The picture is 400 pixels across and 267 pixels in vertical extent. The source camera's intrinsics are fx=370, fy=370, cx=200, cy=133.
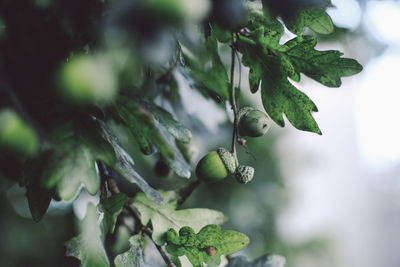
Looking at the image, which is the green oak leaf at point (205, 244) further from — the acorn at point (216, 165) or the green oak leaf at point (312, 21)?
the green oak leaf at point (312, 21)

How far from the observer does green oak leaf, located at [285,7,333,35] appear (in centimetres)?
78

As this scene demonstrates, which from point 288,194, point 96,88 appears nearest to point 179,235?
point 96,88

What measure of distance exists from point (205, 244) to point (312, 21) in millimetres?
535

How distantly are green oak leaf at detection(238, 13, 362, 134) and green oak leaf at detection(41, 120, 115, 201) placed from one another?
371 mm

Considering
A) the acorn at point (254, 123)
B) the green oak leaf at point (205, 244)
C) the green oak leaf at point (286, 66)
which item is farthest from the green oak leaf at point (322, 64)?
the green oak leaf at point (205, 244)

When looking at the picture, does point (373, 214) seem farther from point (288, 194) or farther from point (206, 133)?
point (206, 133)

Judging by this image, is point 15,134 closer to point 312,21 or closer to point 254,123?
point 254,123

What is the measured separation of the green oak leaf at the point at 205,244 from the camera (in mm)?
792

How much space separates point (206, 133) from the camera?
1.31 m

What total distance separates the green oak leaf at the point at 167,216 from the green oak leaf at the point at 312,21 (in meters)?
0.47

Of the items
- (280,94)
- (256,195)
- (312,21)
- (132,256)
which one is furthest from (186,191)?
(256,195)

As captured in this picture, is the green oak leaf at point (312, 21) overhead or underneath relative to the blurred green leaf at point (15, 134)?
underneath

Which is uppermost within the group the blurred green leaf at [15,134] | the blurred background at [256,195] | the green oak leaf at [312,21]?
the blurred green leaf at [15,134]

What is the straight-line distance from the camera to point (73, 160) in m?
0.57
